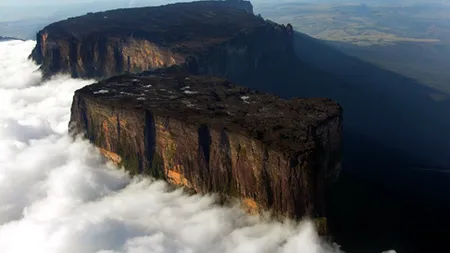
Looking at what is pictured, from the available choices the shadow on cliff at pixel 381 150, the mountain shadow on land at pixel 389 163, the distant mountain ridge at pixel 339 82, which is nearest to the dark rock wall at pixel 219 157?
the mountain shadow on land at pixel 389 163

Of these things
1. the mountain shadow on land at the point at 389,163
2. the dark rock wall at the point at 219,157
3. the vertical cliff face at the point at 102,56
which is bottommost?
the mountain shadow on land at the point at 389,163

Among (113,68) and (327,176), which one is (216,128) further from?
(113,68)

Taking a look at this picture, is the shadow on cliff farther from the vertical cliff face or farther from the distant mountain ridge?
the vertical cliff face

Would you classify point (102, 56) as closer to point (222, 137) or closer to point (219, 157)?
point (219, 157)

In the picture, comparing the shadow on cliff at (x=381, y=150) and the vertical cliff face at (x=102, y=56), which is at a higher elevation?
the vertical cliff face at (x=102, y=56)

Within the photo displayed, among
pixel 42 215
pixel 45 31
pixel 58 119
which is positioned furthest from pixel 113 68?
pixel 42 215

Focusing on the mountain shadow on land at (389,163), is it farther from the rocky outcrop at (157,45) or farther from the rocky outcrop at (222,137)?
the rocky outcrop at (157,45)

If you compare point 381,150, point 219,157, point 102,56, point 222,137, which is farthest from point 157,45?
point 222,137
